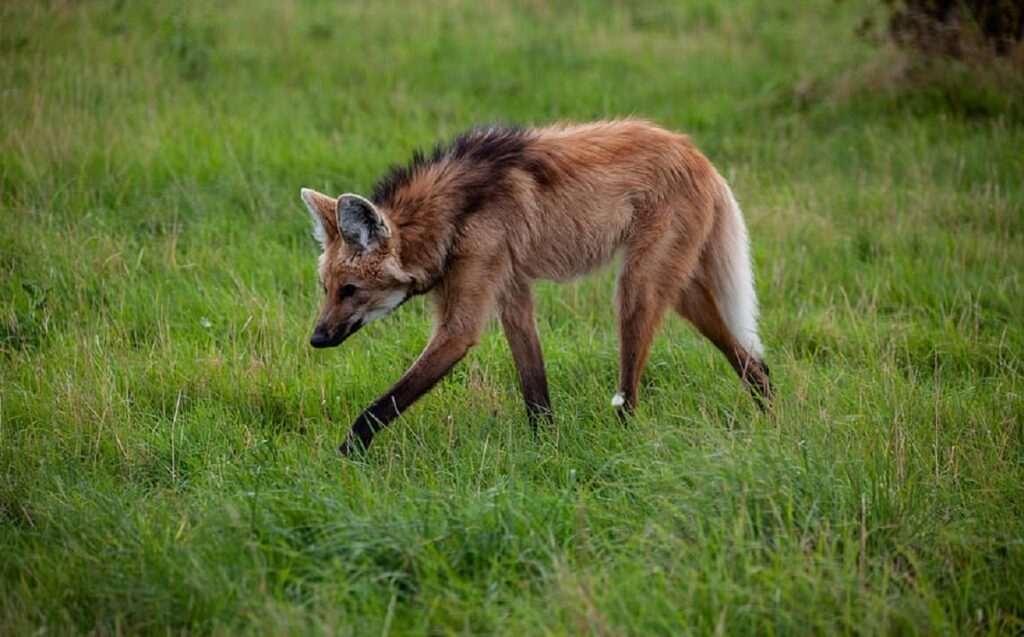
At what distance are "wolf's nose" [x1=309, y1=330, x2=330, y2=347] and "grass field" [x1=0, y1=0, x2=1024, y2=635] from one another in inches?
13.1

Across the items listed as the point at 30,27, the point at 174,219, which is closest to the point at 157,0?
the point at 30,27

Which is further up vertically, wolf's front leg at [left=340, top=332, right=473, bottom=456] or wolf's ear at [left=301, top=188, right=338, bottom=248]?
wolf's ear at [left=301, top=188, right=338, bottom=248]

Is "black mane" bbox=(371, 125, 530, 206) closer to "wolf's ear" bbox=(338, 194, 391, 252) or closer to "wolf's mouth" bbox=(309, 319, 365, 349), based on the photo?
"wolf's ear" bbox=(338, 194, 391, 252)

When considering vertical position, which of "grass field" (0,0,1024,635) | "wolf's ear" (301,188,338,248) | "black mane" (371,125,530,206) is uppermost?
"black mane" (371,125,530,206)

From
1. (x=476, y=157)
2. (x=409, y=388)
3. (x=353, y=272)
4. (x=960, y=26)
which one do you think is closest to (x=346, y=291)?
(x=353, y=272)

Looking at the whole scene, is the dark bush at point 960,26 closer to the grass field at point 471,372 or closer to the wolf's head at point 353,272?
the grass field at point 471,372

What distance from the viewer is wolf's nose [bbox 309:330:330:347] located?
405cm

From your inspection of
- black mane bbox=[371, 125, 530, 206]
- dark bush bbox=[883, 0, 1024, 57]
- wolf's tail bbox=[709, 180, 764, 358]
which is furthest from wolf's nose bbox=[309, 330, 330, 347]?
dark bush bbox=[883, 0, 1024, 57]

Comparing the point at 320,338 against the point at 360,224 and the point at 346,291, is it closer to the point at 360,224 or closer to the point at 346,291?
the point at 346,291

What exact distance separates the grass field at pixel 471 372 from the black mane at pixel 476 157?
819 mm

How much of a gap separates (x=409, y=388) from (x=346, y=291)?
45 centimetres

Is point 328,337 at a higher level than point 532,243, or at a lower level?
lower

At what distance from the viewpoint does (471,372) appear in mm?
4703

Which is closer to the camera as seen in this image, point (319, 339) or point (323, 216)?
point (319, 339)
